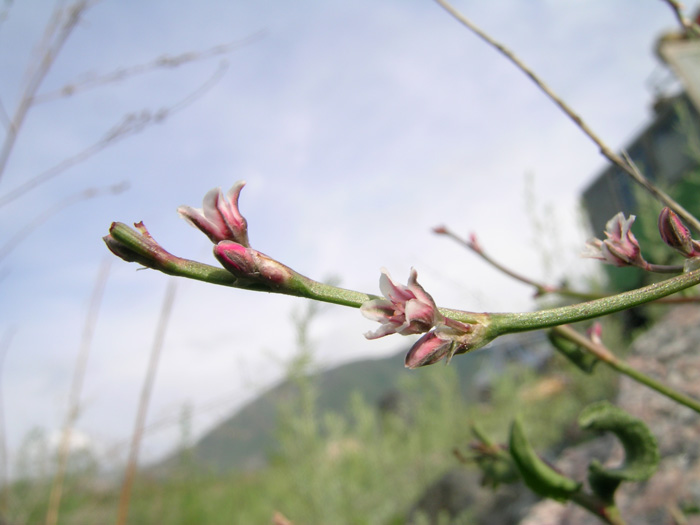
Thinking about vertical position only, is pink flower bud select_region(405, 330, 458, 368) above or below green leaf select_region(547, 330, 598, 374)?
above

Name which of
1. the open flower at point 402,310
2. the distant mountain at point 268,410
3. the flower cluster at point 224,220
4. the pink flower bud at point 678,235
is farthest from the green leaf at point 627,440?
the flower cluster at point 224,220

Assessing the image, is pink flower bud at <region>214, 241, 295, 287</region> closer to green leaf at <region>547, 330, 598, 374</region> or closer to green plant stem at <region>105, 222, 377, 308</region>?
green plant stem at <region>105, 222, 377, 308</region>

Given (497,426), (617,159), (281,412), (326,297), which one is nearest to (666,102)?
(497,426)

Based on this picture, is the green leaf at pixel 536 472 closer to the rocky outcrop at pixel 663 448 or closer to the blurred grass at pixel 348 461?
the rocky outcrop at pixel 663 448

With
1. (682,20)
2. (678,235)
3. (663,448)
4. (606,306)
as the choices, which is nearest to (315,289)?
(606,306)

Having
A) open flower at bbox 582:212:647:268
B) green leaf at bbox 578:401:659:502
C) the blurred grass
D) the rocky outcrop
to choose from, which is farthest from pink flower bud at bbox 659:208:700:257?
the blurred grass

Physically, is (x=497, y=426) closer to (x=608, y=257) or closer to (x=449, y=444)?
(x=449, y=444)

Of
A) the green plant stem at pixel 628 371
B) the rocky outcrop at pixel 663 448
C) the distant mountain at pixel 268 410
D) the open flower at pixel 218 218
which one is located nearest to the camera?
the open flower at pixel 218 218
